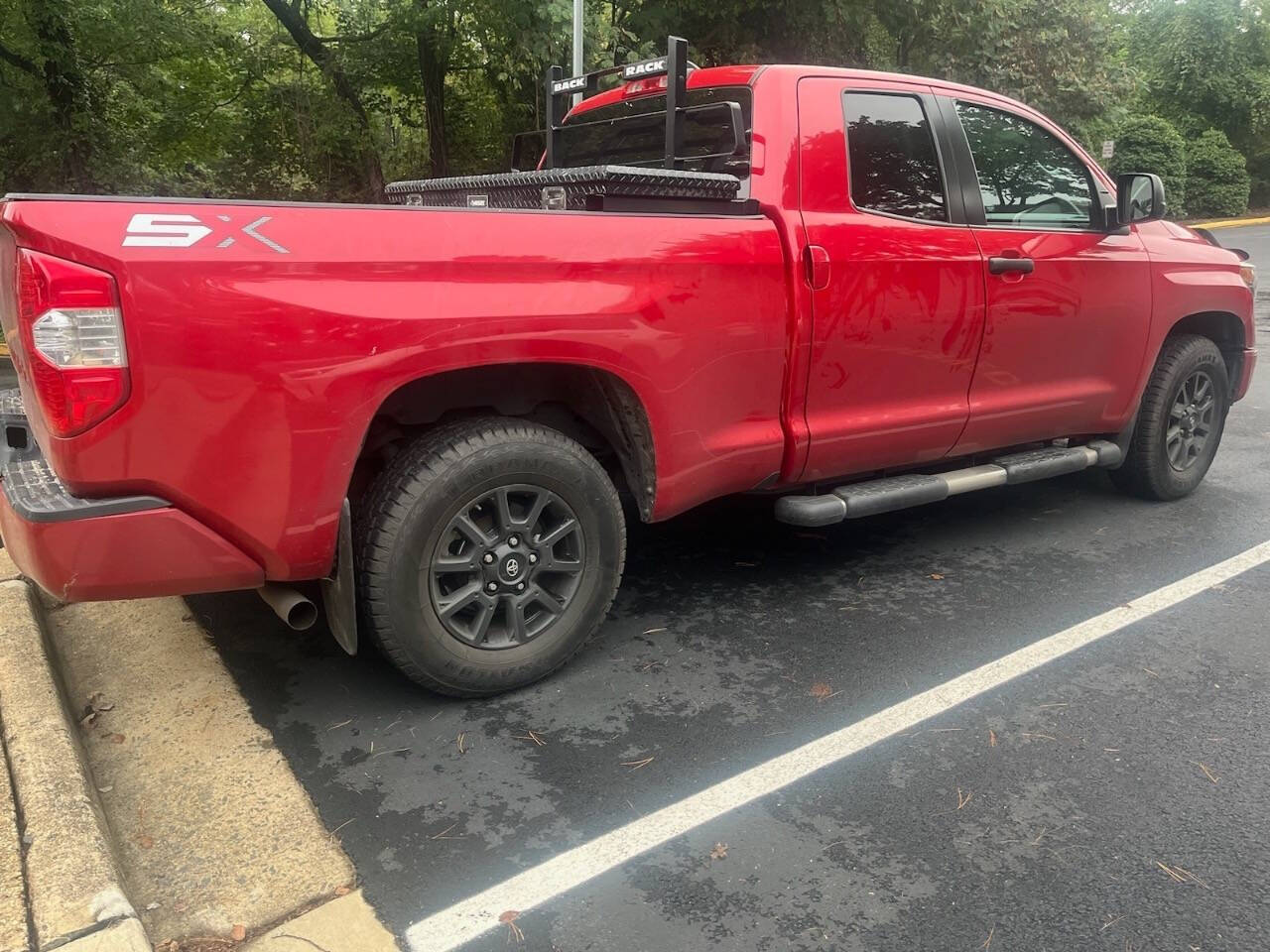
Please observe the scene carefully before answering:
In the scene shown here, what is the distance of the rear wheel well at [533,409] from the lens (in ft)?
9.77

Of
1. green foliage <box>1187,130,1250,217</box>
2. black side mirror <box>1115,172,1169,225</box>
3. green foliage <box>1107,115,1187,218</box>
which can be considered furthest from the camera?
green foliage <box>1187,130,1250,217</box>

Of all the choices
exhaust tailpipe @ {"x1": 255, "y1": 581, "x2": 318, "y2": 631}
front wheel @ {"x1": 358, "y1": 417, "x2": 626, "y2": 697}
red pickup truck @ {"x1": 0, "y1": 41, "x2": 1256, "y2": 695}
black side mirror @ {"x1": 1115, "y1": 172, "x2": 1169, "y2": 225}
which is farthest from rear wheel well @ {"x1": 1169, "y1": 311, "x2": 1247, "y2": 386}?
exhaust tailpipe @ {"x1": 255, "y1": 581, "x2": 318, "y2": 631}

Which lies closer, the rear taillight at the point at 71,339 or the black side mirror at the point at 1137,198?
the rear taillight at the point at 71,339

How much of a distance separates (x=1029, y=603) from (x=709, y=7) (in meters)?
10.8

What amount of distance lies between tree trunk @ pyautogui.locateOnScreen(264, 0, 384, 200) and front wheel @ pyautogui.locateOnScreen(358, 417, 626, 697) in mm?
11297

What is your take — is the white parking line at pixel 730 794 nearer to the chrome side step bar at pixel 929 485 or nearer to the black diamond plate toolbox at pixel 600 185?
the chrome side step bar at pixel 929 485

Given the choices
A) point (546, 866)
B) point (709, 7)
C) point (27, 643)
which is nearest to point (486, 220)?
point (546, 866)

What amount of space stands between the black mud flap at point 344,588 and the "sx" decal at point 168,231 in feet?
2.44

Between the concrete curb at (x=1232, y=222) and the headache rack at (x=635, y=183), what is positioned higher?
the headache rack at (x=635, y=183)

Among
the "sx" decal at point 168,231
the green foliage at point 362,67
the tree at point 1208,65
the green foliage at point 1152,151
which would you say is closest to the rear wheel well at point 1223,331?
the "sx" decal at point 168,231

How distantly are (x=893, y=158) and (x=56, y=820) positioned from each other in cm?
334

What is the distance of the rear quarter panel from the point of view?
7.64 feet

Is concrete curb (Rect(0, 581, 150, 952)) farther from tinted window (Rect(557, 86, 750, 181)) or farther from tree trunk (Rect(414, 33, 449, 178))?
tree trunk (Rect(414, 33, 449, 178))

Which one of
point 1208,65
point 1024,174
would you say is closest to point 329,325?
point 1024,174
